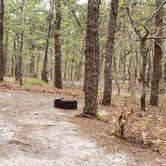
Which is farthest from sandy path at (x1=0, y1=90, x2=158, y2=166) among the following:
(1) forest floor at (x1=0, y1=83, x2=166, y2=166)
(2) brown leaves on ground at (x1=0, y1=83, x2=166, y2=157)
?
(2) brown leaves on ground at (x1=0, y1=83, x2=166, y2=157)

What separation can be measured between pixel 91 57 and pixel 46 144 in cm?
417

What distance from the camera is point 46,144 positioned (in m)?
7.64

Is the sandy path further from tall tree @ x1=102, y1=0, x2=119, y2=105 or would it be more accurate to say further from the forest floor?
tall tree @ x1=102, y1=0, x2=119, y2=105

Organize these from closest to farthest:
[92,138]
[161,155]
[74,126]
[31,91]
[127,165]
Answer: [127,165]
[161,155]
[92,138]
[74,126]
[31,91]

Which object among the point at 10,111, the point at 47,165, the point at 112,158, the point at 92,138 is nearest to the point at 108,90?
the point at 10,111

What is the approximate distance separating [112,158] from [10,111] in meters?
4.95

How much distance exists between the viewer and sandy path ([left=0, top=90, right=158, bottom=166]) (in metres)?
6.65

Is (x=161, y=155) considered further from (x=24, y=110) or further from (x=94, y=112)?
(x=24, y=110)

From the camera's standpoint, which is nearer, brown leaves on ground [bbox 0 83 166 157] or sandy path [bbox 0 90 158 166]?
sandy path [bbox 0 90 158 166]

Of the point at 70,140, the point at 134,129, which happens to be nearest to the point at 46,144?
the point at 70,140

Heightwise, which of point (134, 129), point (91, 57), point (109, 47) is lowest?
point (134, 129)

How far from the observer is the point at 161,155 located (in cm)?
789

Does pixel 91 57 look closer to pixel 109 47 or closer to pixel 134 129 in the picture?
pixel 134 129

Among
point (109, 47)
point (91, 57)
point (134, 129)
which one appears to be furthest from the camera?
point (109, 47)
